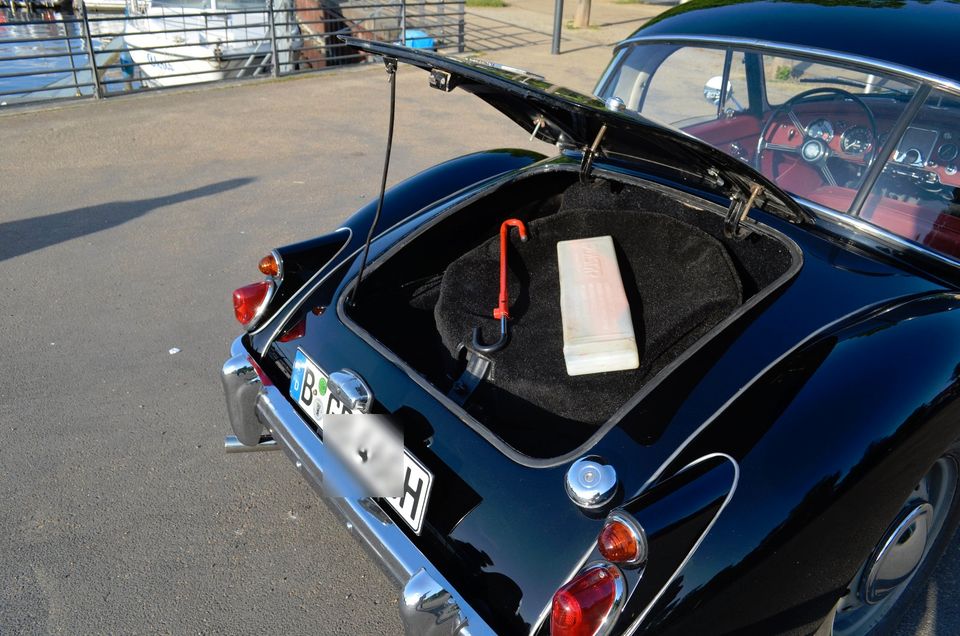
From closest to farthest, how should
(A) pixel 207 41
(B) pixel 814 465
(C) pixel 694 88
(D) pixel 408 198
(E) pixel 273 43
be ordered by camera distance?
(B) pixel 814 465
(D) pixel 408 198
(C) pixel 694 88
(E) pixel 273 43
(A) pixel 207 41

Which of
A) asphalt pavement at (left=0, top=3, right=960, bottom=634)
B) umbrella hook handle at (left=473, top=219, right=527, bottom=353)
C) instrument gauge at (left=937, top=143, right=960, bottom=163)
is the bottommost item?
asphalt pavement at (left=0, top=3, right=960, bottom=634)

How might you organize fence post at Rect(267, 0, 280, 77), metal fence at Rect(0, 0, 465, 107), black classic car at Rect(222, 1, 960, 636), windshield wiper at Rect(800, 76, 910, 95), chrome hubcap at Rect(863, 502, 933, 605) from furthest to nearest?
1. metal fence at Rect(0, 0, 465, 107)
2. fence post at Rect(267, 0, 280, 77)
3. windshield wiper at Rect(800, 76, 910, 95)
4. chrome hubcap at Rect(863, 502, 933, 605)
5. black classic car at Rect(222, 1, 960, 636)

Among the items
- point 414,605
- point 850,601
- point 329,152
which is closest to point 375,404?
point 414,605

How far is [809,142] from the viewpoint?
3.04 m

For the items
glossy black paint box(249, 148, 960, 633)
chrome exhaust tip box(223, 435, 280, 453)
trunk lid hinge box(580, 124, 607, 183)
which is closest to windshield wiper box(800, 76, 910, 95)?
glossy black paint box(249, 148, 960, 633)

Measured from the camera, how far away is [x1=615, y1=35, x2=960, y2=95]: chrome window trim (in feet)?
8.36

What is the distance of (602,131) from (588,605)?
66.1 inches

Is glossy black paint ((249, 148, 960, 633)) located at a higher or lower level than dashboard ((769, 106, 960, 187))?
lower

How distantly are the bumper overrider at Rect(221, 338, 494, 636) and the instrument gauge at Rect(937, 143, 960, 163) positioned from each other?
2.22 metres

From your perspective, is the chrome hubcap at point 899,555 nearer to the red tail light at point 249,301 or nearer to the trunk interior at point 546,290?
the trunk interior at point 546,290

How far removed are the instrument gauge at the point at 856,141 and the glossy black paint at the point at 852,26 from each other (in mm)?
294

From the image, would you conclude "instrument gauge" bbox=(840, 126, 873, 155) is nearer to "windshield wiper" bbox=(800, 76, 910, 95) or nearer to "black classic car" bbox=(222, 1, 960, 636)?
"black classic car" bbox=(222, 1, 960, 636)

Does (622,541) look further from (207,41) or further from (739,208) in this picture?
(207,41)

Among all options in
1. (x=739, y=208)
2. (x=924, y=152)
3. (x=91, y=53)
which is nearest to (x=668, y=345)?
(x=739, y=208)
